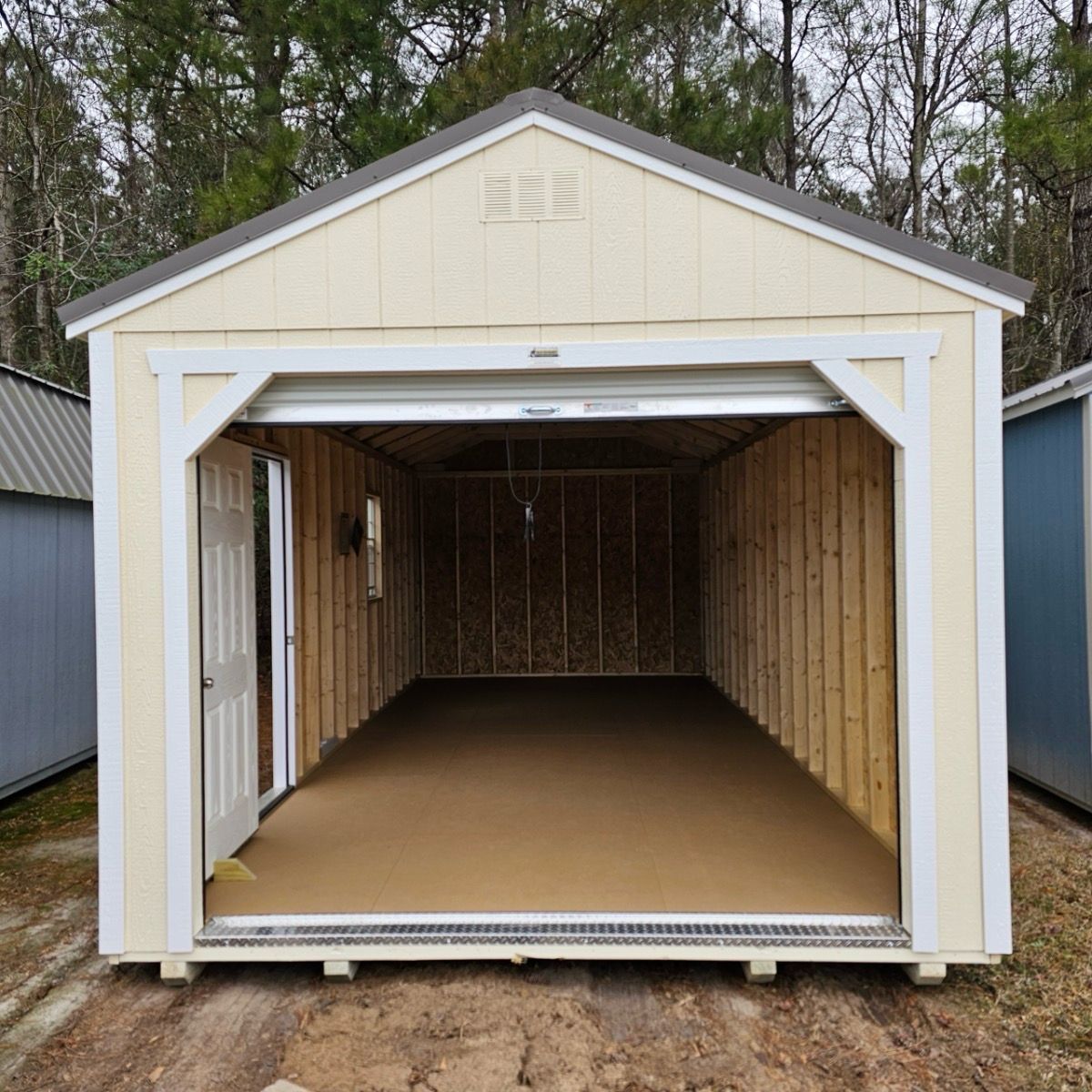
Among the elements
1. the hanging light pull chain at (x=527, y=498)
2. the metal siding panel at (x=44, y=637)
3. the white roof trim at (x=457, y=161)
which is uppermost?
the white roof trim at (x=457, y=161)

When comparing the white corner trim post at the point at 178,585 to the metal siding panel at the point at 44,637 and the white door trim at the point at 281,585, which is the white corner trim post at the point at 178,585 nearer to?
the white door trim at the point at 281,585

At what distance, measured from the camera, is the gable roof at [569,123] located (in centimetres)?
328

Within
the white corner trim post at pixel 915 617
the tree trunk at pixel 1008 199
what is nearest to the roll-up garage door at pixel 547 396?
the white corner trim post at pixel 915 617

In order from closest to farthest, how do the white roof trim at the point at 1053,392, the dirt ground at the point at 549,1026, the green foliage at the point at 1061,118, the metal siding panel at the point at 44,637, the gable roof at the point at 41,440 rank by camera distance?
the dirt ground at the point at 549,1026
the white roof trim at the point at 1053,392
the metal siding panel at the point at 44,637
the gable roof at the point at 41,440
the green foliage at the point at 1061,118

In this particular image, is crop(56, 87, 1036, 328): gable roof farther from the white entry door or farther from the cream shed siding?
the white entry door

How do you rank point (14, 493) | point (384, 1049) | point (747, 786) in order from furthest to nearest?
point (14, 493) → point (747, 786) → point (384, 1049)

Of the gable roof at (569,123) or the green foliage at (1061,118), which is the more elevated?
the green foliage at (1061,118)

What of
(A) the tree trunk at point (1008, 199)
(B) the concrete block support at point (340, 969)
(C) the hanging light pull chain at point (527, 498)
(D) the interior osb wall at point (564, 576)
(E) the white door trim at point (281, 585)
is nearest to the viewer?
(B) the concrete block support at point (340, 969)

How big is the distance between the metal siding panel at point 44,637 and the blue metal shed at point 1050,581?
6.71 metres

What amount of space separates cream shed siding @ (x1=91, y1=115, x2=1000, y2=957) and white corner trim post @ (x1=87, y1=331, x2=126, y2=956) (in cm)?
3

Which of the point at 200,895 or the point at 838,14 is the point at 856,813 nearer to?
the point at 200,895

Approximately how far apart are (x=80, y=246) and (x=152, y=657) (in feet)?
30.1

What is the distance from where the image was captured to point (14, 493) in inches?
229

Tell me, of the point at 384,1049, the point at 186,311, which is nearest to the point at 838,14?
the point at 186,311
